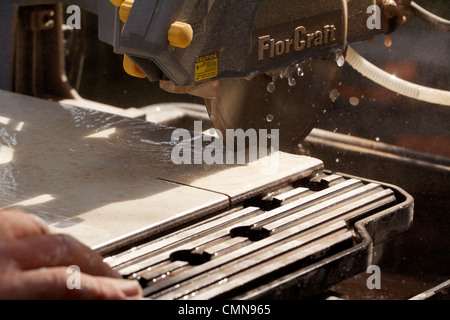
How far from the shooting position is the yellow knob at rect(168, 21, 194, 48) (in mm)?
1497

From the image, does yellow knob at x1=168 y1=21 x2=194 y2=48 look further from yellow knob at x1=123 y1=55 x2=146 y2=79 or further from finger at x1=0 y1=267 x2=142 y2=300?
finger at x1=0 y1=267 x2=142 y2=300

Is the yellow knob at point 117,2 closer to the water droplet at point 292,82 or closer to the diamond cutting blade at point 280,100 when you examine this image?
the diamond cutting blade at point 280,100

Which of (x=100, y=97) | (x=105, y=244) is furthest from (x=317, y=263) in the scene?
(x=100, y=97)

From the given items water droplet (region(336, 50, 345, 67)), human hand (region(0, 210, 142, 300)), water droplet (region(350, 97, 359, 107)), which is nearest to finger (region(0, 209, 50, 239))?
human hand (region(0, 210, 142, 300))

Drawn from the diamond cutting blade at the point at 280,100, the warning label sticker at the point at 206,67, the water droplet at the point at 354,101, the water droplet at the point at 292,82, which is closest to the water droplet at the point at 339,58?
the diamond cutting blade at the point at 280,100

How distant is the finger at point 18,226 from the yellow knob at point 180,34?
1.55 feet

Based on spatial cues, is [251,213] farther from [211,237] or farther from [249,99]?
[249,99]

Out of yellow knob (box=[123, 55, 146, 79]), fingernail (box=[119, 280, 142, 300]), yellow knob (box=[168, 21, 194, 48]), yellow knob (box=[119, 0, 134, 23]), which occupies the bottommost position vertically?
fingernail (box=[119, 280, 142, 300])

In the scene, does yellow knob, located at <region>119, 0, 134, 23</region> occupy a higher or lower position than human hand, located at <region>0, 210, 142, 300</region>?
higher

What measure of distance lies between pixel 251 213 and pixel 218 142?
377 millimetres

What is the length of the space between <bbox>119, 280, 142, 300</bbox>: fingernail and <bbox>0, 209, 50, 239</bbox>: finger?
Result: 143mm

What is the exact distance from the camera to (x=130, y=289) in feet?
3.91

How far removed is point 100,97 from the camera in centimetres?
358

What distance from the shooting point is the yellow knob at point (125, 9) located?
154cm
